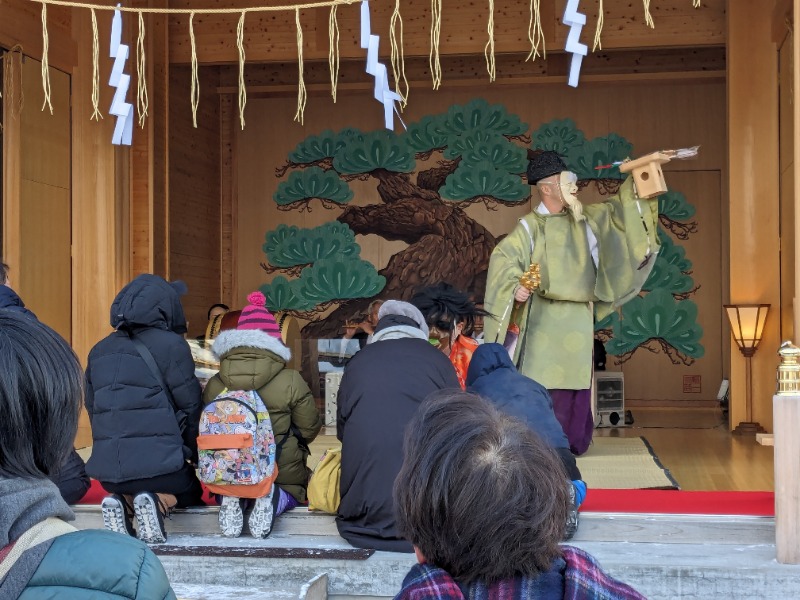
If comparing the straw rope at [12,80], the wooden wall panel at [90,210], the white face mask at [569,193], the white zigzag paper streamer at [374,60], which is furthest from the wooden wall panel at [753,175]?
the straw rope at [12,80]

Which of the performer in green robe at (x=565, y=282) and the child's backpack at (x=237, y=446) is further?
the performer in green robe at (x=565, y=282)

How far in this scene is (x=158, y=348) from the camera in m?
3.75

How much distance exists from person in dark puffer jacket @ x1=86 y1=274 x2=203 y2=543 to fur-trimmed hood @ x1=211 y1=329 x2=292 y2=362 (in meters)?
0.14

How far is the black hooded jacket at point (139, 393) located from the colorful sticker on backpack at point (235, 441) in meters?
0.14

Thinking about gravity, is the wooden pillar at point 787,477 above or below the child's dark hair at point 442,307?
below

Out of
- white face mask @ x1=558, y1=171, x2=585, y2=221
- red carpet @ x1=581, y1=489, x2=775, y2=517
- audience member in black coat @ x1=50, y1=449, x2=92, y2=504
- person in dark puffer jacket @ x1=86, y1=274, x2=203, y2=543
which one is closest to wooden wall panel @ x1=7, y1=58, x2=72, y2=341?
audience member in black coat @ x1=50, y1=449, x2=92, y2=504

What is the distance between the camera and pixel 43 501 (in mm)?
1156

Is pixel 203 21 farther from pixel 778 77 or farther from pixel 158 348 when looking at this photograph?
pixel 158 348

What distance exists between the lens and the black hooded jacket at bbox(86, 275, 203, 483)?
3654 mm

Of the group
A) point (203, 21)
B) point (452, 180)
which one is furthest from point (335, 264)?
point (203, 21)

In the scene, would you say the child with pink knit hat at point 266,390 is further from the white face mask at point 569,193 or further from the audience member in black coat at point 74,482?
the white face mask at point 569,193

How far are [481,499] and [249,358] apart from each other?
255cm

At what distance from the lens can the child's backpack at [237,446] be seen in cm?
359

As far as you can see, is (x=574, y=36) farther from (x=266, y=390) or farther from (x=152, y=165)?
(x=152, y=165)
